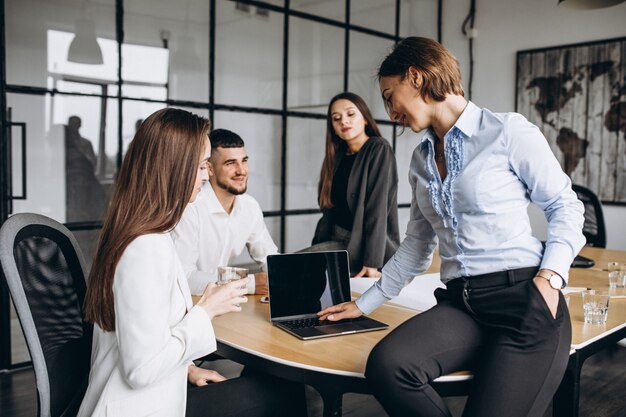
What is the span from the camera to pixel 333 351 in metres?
1.39

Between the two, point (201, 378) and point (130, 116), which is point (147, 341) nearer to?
point (201, 378)

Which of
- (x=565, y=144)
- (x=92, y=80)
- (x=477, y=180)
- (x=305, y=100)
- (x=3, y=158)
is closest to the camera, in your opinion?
(x=477, y=180)

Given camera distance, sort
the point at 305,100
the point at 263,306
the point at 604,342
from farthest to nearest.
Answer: the point at 305,100, the point at 263,306, the point at 604,342

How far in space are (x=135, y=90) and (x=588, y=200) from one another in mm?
2742

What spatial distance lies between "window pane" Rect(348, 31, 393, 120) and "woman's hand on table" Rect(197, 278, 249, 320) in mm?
3493

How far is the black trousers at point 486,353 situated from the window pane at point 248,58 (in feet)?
8.99

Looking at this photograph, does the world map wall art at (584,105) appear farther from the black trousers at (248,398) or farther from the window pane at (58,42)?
the black trousers at (248,398)

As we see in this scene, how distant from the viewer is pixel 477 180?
139 cm

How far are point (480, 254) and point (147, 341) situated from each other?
30.1 inches

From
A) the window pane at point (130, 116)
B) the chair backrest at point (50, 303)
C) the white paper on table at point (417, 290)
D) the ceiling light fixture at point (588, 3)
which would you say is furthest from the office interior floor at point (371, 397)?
the ceiling light fixture at point (588, 3)

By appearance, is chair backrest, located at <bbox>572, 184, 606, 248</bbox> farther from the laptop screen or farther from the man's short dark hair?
the laptop screen

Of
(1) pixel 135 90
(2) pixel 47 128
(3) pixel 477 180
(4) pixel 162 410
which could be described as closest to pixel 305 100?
(1) pixel 135 90

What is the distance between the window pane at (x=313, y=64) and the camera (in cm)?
421

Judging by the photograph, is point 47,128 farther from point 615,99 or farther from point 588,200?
point 615,99
